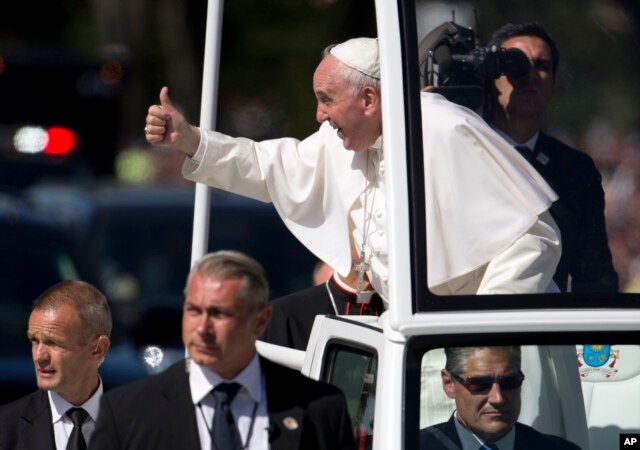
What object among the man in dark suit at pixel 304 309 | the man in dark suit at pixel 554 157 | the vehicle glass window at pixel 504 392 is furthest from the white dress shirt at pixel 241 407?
the man in dark suit at pixel 304 309

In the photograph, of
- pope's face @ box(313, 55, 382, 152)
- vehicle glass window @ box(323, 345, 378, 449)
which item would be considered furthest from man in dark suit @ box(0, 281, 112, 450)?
pope's face @ box(313, 55, 382, 152)

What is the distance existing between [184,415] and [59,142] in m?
13.4

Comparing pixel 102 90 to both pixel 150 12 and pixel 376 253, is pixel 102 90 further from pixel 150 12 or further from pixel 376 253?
pixel 376 253

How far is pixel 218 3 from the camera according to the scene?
16.4 feet

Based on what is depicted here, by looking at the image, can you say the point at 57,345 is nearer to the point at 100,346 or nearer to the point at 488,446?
the point at 100,346

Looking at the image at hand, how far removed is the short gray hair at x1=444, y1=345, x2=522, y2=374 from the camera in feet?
11.8

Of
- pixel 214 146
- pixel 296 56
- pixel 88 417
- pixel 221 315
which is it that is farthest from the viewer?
pixel 296 56

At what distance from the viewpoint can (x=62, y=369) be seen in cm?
434

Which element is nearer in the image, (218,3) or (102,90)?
(218,3)

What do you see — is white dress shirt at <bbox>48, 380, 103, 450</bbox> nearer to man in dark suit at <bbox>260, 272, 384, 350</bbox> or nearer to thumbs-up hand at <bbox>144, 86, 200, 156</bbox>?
thumbs-up hand at <bbox>144, 86, 200, 156</bbox>

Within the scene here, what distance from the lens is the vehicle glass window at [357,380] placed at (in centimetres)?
385

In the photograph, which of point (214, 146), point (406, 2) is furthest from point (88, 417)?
point (406, 2)

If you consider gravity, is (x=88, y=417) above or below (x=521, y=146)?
below

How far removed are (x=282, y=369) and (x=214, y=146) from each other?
1468mm
